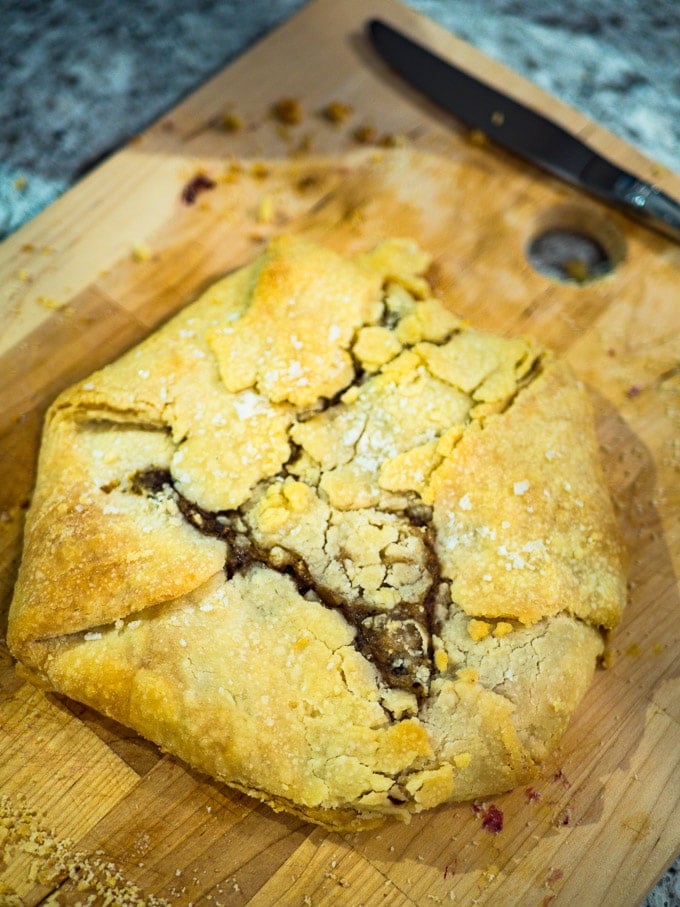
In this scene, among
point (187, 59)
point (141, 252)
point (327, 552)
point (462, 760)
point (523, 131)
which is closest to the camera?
point (462, 760)

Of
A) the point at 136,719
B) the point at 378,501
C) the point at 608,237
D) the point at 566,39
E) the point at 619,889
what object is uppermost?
the point at 566,39

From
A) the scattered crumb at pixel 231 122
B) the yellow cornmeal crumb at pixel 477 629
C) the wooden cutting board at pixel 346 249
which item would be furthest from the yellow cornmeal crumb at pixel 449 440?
the scattered crumb at pixel 231 122

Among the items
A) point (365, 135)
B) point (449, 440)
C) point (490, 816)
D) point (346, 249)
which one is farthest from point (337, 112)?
point (490, 816)

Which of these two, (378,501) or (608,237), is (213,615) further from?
(608,237)

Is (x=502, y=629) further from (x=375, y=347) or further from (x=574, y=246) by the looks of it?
(x=574, y=246)

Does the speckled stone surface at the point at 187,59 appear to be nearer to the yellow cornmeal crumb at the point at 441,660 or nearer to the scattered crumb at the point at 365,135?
the scattered crumb at the point at 365,135

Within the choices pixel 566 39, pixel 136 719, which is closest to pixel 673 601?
pixel 136 719

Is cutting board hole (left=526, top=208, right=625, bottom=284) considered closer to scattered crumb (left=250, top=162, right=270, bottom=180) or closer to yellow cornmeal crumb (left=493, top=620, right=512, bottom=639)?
scattered crumb (left=250, top=162, right=270, bottom=180)
